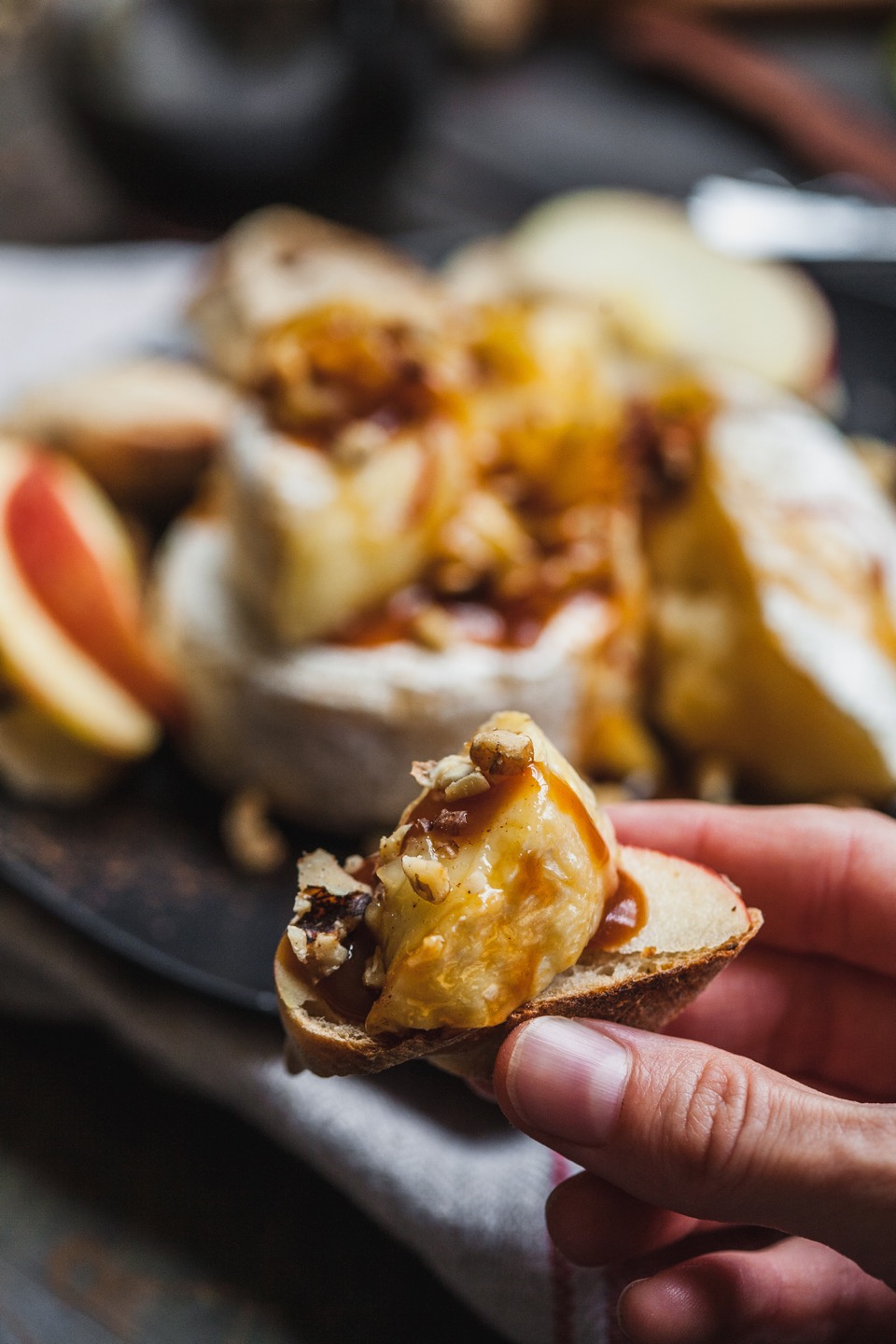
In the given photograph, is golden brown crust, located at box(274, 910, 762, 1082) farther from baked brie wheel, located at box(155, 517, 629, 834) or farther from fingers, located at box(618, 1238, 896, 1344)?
baked brie wheel, located at box(155, 517, 629, 834)

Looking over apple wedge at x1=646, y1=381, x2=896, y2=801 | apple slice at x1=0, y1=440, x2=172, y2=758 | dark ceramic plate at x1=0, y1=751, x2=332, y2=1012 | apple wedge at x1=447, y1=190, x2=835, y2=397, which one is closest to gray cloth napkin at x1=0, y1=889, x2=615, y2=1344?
dark ceramic plate at x1=0, y1=751, x2=332, y2=1012

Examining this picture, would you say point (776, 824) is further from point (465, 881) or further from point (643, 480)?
point (643, 480)

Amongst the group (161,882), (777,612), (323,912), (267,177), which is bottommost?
(161,882)

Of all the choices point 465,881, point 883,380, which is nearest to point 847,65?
point 883,380

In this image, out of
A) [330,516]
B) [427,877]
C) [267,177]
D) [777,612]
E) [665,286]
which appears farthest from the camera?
[267,177]

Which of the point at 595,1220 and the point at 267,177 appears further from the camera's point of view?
the point at 267,177

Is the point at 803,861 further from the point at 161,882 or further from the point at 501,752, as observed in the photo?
the point at 161,882

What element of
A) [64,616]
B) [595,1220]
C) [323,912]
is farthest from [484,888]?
[64,616]
